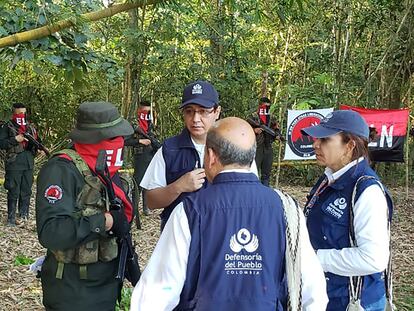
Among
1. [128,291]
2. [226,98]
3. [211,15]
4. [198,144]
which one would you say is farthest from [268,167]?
[198,144]

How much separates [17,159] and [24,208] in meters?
0.76

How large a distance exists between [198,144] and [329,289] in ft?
3.20

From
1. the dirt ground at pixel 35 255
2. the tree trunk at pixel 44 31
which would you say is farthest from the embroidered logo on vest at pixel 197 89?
the dirt ground at pixel 35 255

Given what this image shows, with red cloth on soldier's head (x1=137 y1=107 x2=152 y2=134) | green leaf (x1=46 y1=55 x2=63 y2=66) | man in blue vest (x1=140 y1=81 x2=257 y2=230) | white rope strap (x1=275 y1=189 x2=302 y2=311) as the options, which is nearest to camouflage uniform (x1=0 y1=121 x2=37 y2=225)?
red cloth on soldier's head (x1=137 y1=107 x2=152 y2=134)

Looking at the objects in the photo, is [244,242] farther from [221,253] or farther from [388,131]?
[388,131]

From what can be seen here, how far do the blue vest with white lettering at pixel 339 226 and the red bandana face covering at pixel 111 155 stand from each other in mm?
829

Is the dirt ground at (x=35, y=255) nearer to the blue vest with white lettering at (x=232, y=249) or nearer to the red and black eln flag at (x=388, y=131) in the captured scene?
the red and black eln flag at (x=388, y=131)

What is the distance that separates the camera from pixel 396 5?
7969 mm

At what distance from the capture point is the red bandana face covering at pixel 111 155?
87.5 inches

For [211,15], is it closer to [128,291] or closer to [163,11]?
[163,11]

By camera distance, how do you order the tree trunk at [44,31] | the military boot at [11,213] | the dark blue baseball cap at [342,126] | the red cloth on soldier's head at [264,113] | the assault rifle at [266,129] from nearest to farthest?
the dark blue baseball cap at [342,126], the tree trunk at [44,31], the military boot at [11,213], the assault rifle at [266,129], the red cloth on soldier's head at [264,113]

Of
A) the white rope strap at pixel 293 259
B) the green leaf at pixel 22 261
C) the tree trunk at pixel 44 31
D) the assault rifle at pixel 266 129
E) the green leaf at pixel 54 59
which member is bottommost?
the green leaf at pixel 22 261

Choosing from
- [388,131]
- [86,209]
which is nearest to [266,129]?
[388,131]

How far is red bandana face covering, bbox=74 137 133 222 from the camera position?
7.29 feet
